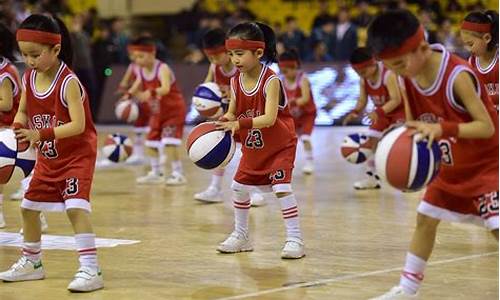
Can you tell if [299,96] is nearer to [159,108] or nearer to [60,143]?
[159,108]

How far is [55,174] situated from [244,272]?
Answer: 1360 mm

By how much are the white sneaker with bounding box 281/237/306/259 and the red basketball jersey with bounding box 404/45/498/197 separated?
1998mm

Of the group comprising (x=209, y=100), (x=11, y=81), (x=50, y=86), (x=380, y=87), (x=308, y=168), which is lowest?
(x=308, y=168)

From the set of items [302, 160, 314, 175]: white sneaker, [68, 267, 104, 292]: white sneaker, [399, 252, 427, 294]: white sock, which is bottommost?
[302, 160, 314, 175]: white sneaker

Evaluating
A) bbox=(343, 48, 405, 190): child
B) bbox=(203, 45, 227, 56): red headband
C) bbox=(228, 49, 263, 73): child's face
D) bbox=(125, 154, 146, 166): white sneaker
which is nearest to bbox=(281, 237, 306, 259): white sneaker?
bbox=(228, 49, 263, 73): child's face

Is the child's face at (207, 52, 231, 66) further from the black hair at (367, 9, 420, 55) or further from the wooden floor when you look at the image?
the black hair at (367, 9, 420, 55)

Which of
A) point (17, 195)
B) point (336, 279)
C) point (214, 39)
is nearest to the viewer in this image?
point (336, 279)

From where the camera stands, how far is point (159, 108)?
39.6ft

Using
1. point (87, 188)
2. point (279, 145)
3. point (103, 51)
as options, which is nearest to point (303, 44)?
point (103, 51)

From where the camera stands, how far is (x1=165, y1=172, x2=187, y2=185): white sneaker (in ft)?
38.3

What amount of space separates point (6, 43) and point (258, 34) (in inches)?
86.5

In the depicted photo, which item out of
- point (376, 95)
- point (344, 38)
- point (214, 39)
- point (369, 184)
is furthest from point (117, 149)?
point (344, 38)

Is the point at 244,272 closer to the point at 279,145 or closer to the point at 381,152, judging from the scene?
the point at 279,145

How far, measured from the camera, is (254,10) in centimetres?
2347
